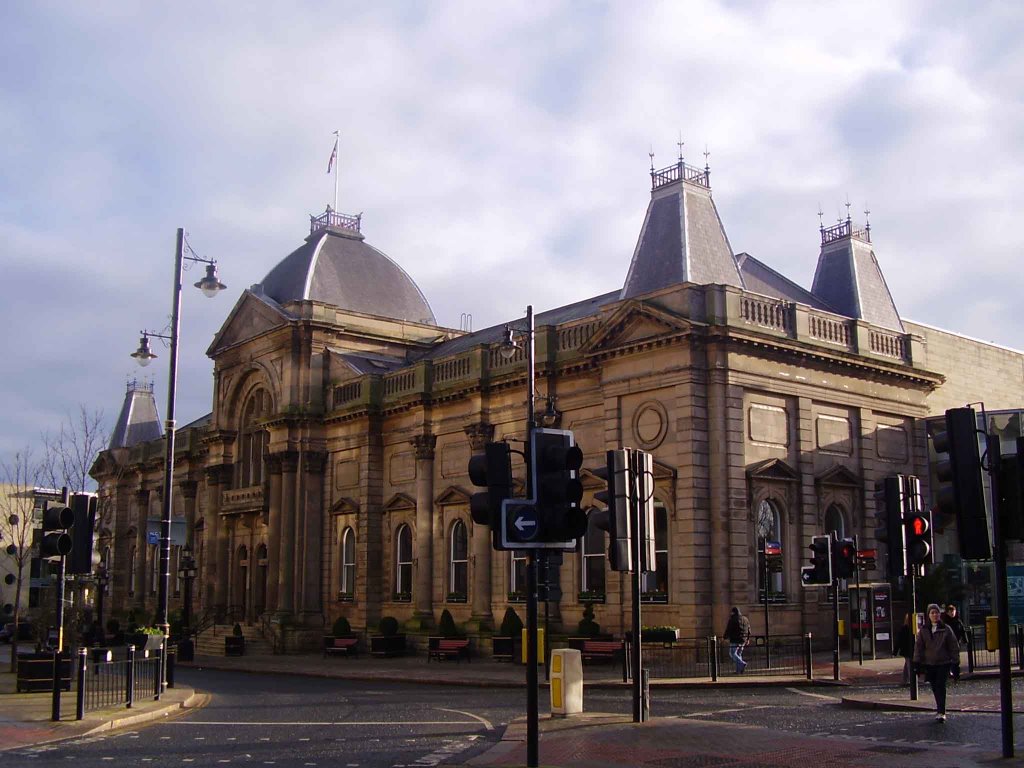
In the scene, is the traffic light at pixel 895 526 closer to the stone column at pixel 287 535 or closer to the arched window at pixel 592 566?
the arched window at pixel 592 566

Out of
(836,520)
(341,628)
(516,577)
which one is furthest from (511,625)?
(836,520)

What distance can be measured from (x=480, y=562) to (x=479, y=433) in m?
4.61

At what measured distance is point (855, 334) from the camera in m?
37.5

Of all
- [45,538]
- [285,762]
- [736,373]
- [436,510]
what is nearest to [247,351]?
[436,510]

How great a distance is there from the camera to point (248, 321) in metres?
54.3

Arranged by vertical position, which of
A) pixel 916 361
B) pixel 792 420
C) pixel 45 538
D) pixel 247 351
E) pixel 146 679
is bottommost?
pixel 146 679

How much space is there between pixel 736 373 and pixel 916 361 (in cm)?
952

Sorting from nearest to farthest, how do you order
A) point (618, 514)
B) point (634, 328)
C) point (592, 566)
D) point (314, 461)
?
point (618, 514) < point (634, 328) < point (592, 566) < point (314, 461)

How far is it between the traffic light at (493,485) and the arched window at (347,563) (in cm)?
3567

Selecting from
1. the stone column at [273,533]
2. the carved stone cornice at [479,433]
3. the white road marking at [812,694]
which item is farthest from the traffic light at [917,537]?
the stone column at [273,533]

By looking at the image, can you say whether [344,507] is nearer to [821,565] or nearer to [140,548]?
[821,565]

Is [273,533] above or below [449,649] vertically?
above

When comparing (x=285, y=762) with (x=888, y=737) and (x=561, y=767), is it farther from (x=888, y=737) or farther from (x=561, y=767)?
(x=888, y=737)

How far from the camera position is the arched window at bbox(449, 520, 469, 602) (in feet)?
141
